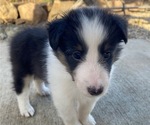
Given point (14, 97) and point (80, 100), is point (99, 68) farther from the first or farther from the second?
point (14, 97)

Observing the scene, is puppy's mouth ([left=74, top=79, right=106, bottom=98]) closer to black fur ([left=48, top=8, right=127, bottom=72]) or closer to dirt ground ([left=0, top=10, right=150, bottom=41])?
black fur ([left=48, top=8, right=127, bottom=72])

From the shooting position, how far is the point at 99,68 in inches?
92.1

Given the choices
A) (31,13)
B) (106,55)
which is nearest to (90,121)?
(106,55)

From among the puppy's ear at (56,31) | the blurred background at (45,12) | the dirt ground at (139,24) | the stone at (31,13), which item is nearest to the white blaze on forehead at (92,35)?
the puppy's ear at (56,31)

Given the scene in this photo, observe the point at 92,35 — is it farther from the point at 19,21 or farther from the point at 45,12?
the point at 45,12

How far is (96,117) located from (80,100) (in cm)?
60

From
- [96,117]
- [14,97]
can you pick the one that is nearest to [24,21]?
[14,97]

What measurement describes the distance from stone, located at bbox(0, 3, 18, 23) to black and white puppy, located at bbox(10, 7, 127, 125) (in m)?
4.13

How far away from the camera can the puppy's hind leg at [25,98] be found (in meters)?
3.35

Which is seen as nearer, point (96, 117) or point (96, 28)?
point (96, 28)

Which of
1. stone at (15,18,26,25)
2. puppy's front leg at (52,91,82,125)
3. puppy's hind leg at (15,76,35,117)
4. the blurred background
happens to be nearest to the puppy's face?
puppy's front leg at (52,91,82,125)

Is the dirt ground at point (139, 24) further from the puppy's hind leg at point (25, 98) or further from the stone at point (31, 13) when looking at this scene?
the puppy's hind leg at point (25, 98)

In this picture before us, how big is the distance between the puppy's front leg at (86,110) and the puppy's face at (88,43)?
51 centimetres

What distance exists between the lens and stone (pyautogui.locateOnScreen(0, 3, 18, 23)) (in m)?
7.20
